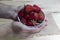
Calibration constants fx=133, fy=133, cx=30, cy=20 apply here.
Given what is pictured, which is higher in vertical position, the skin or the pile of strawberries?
the pile of strawberries

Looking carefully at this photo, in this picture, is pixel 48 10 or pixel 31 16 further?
pixel 48 10

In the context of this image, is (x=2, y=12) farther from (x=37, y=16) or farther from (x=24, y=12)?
(x=37, y=16)

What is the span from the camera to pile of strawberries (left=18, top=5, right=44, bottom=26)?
41.0 inches

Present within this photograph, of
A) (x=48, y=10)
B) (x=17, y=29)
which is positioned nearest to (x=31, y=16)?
(x=17, y=29)

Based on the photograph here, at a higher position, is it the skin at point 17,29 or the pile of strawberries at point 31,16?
the pile of strawberries at point 31,16

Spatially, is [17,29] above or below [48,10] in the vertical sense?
below

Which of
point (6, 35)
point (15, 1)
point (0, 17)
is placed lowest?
point (6, 35)

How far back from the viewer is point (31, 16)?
3.46 ft

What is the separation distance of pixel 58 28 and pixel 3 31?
47 cm

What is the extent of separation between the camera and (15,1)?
1375 mm

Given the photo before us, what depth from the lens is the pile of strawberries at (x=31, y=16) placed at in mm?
1042

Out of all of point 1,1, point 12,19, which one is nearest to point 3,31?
point 12,19

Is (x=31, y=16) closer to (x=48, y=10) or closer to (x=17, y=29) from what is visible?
(x=17, y=29)

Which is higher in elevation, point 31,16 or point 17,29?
point 31,16
